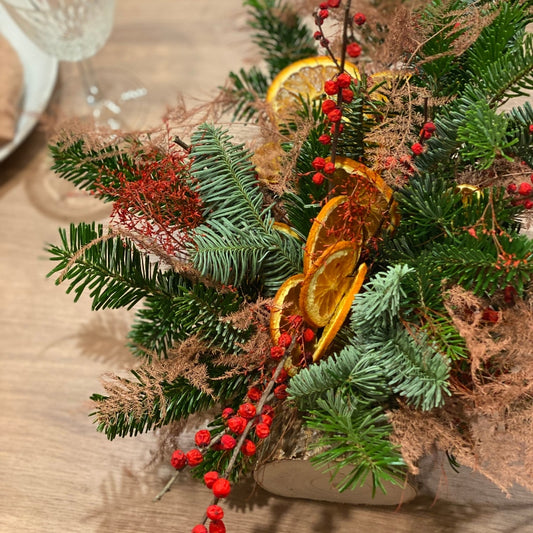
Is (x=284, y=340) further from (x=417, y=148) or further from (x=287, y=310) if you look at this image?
(x=417, y=148)

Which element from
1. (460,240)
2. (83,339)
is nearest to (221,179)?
(460,240)

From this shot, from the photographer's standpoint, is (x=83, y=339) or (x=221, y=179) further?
(x=83, y=339)

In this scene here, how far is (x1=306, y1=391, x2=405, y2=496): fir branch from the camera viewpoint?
329 millimetres

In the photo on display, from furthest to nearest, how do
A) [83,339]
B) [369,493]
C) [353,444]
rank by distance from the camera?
[83,339], [369,493], [353,444]

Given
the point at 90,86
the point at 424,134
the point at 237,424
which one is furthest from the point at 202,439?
the point at 90,86

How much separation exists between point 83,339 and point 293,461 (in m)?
0.29

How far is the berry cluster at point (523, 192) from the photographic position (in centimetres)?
33

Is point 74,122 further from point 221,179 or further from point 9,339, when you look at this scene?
point 9,339

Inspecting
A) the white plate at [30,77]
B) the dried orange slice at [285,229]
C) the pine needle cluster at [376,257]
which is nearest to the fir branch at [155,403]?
the pine needle cluster at [376,257]

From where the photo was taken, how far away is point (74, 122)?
17.7 inches

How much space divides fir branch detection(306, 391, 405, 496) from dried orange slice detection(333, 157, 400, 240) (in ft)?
0.39

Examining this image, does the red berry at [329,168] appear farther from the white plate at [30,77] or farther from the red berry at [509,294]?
the white plate at [30,77]

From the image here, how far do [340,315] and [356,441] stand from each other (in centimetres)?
8

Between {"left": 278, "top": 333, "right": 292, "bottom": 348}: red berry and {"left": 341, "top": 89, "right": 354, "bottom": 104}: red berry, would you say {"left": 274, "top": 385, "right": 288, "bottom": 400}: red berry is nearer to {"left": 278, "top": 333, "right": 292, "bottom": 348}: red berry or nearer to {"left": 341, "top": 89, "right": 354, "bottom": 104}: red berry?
{"left": 278, "top": 333, "right": 292, "bottom": 348}: red berry
